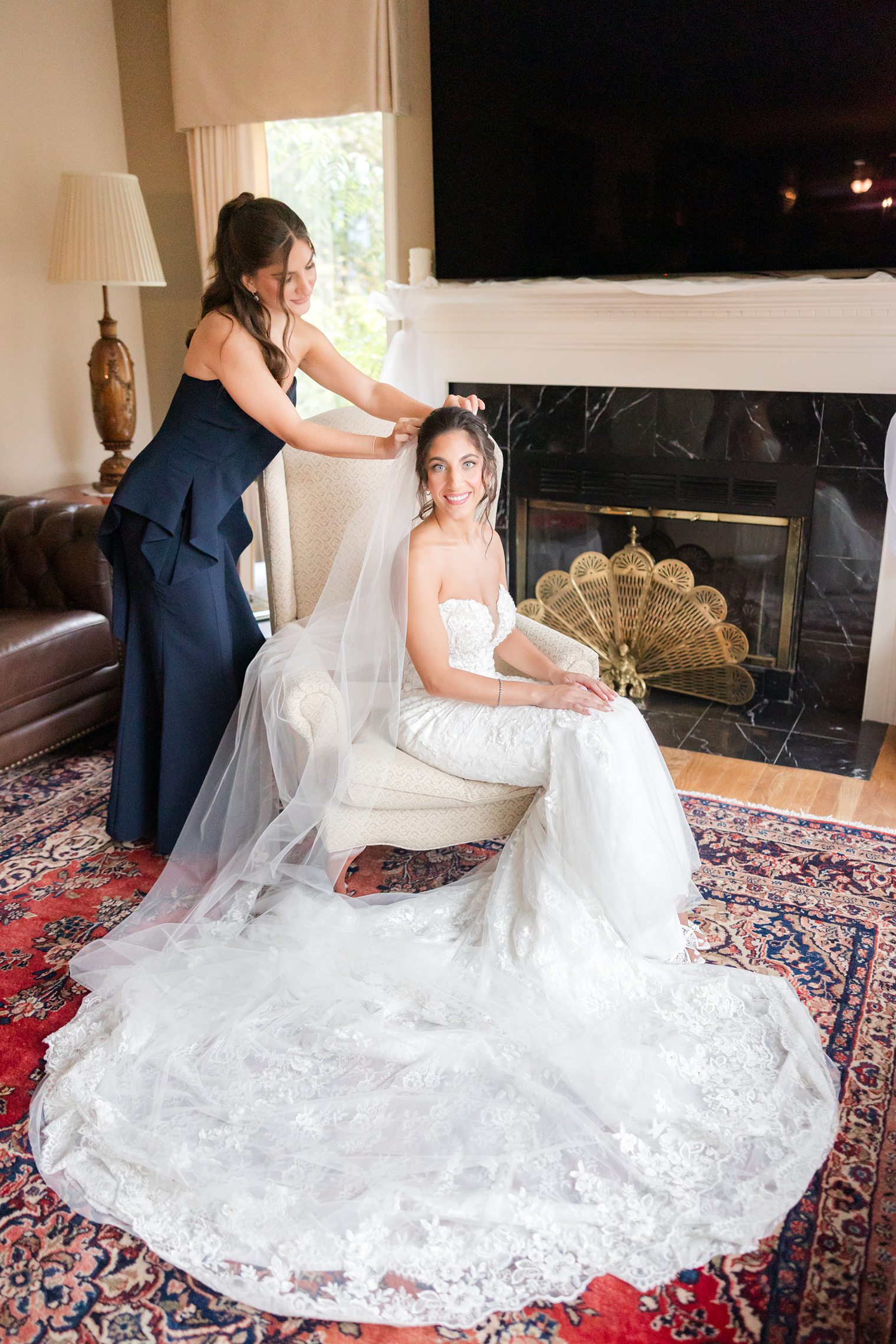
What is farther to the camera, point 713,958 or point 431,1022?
point 713,958

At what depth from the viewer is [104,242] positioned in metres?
4.46

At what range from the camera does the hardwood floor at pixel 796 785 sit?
3.32 m

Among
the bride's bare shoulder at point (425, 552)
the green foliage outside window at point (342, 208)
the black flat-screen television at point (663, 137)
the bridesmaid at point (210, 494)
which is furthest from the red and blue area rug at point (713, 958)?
the green foliage outside window at point (342, 208)

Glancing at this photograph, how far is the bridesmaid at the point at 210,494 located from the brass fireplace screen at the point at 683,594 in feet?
4.89

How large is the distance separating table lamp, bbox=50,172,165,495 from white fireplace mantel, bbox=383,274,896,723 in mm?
1151

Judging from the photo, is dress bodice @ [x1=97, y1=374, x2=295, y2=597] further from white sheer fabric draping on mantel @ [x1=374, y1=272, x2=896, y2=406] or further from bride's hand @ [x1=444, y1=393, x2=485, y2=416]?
white sheer fabric draping on mantel @ [x1=374, y1=272, x2=896, y2=406]

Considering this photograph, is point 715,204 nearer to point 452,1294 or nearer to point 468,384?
point 468,384

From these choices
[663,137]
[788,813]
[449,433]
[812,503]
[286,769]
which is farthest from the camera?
[812,503]

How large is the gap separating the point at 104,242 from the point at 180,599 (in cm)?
234

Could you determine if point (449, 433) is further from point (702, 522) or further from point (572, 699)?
point (702, 522)

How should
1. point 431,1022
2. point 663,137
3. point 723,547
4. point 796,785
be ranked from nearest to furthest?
1. point 431,1022
2. point 796,785
3. point 663,137
4. point 723,547

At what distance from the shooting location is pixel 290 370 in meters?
2.81

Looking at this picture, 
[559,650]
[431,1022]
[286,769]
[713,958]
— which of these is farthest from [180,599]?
[713,958]

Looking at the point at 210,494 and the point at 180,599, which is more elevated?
the point at 210,494
